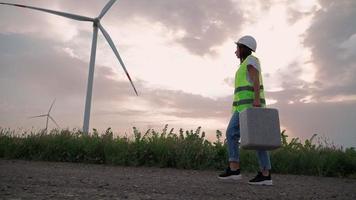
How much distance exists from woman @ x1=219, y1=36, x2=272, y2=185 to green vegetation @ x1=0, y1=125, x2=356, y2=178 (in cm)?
236

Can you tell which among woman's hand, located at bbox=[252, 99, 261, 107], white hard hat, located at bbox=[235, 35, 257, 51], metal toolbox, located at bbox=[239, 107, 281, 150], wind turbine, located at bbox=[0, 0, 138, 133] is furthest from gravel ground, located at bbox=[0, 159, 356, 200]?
wind turbine, located at bbox=[0, 0, 138, 133]

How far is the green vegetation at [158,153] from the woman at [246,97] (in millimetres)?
2363

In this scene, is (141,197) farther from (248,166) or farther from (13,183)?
(248,166)

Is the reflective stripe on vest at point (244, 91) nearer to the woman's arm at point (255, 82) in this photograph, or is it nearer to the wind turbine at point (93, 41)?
the woman's arm at point (255, 82)

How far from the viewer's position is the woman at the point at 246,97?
21.9ft

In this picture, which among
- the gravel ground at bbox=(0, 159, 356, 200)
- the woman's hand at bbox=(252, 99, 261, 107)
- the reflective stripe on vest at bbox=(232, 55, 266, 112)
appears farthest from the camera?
the reflective stripe on vest at bbox=(232, 55, 266, 112)

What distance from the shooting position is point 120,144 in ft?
31.6

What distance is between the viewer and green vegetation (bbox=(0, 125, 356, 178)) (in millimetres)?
9273

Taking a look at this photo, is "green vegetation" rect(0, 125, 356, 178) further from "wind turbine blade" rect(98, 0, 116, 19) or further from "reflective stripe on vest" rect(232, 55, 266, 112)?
"wind turbine blade" rect(98, 0, 116, 19)

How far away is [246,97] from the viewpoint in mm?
6777

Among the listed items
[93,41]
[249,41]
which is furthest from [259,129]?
[93,41]

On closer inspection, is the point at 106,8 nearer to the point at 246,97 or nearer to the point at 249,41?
the point at 249,41

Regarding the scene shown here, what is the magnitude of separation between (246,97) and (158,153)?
311cm

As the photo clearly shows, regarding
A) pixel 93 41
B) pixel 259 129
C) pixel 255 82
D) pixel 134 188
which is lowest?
pixel 134 188
